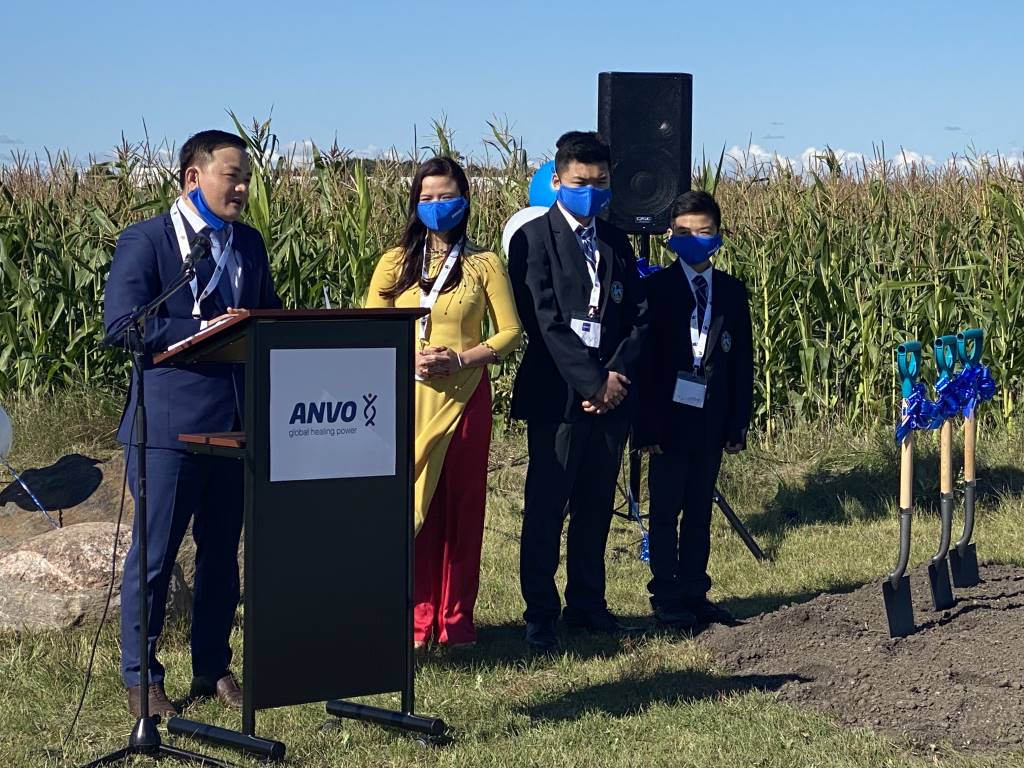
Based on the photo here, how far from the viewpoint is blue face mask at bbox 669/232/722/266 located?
6859 mm

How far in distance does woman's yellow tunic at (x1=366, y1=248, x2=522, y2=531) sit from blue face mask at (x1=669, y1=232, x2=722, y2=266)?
1.03 meters

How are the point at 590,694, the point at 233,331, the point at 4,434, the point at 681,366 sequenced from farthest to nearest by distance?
the point at 4,434 < the point at 681,366 < the point at 590,694 < the point at 233,331

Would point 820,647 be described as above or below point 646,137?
below

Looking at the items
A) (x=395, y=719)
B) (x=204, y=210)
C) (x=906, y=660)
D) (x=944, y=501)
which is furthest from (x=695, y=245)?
(x=395, y=719)

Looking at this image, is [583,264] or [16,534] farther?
[16,534]

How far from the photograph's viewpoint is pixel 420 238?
6293 millimetres

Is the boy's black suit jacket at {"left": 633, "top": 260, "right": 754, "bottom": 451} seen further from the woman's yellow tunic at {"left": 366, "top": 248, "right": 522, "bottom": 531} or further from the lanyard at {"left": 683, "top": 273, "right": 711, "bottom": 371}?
the woman's yellow tunic at {"left": 366, "top": 248, "right": 522, "bottom": 531}

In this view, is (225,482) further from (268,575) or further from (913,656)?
(913,656)

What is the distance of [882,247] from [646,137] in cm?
309

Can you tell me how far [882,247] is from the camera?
11.5 meters

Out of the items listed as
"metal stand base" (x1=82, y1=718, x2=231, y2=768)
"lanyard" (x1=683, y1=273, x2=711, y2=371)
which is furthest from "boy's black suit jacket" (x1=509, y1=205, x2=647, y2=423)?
"metal stand base" (x1=82, y1=718, x2=231, y2=768)

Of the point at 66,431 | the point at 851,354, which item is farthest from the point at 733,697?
the point at 66,431

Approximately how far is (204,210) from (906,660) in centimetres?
341

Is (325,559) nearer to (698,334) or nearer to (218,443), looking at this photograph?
(218,443)
